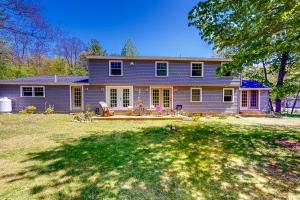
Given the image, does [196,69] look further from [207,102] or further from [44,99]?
[44,99]

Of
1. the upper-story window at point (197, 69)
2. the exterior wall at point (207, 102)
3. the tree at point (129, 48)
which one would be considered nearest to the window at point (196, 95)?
the exterior wall at point (207, 102)

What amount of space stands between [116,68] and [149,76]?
285 centimetres

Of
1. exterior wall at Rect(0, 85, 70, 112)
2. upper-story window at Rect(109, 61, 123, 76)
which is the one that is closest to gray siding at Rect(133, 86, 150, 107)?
upper-story window at Rect(109, 61, 123, 76)

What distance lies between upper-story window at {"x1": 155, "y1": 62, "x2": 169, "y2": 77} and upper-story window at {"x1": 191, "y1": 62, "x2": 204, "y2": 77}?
2.31 metres

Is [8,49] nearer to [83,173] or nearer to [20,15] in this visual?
[20,15]

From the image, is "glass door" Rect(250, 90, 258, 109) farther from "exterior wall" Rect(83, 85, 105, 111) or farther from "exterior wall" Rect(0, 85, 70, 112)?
"exterior wall" Rect(0, 85, 70, 112)

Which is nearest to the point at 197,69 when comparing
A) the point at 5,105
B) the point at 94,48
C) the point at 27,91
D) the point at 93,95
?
the point at 93,95

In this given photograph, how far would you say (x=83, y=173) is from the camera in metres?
3.83

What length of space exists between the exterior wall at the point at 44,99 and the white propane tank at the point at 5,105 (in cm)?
50

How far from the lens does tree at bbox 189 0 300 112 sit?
5.00 meters

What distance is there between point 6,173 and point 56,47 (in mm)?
32504

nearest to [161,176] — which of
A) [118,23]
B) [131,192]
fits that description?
[131,192]

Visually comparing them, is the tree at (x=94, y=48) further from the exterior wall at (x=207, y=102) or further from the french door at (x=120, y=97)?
the exterior wall at (x=207, y=102)

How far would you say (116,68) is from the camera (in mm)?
13914
